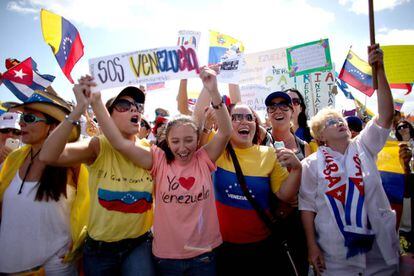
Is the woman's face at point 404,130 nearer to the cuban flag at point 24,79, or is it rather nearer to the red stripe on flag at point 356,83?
the red stripe on flag at point 356,83

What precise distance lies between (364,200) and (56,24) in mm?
4176

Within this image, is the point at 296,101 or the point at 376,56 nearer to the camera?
the point at 376,56


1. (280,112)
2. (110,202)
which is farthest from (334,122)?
(110,202)

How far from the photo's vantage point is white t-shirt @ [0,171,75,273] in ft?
6.64

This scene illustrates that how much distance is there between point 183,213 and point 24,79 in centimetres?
330

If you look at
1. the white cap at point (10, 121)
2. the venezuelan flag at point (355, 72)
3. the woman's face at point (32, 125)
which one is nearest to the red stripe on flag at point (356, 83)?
the venezuelan flag at point (355, 72)

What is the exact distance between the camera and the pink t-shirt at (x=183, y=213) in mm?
1943

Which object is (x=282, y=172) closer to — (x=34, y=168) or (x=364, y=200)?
(x=364, y=200)

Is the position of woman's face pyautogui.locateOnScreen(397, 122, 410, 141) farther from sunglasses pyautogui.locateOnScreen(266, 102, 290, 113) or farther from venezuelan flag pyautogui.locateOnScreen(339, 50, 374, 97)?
sunglasses pyautogui.locateOnScreen(266, 102, 290, 113)

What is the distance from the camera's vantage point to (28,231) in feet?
6.72

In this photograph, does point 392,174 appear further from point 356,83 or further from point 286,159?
point 356,83

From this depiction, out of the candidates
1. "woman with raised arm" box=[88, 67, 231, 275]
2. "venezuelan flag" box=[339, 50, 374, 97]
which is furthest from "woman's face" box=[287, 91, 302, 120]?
"woman with raised arm" box=[88, 67, 231, 275]

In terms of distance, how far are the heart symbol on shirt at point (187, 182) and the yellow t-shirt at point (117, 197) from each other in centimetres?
25

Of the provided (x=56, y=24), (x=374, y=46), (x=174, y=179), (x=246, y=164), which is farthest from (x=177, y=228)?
(x=56, y=24)
